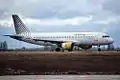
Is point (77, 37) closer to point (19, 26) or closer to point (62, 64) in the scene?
point (19, 26)

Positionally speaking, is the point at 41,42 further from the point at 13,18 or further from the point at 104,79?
the point at 104,79

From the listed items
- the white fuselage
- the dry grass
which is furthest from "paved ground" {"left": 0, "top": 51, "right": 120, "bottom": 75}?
the white fuselage

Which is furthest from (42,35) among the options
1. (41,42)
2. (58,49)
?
(58,49)

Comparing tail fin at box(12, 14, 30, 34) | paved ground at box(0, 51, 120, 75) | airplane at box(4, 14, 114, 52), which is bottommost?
paved ground at box(0, 51, 120, 75)

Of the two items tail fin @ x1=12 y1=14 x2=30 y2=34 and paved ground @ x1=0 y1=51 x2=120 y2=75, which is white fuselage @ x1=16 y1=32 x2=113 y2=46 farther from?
paved ground @ x1=0 y1=51 x2=120 y2=75

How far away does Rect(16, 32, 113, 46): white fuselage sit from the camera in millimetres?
79625

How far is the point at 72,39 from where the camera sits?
83312 mm

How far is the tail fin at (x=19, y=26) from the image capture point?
9779 centimetres

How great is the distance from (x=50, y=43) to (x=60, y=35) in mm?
4215

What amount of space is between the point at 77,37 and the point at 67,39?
9.02ft

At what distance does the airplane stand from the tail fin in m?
0.94

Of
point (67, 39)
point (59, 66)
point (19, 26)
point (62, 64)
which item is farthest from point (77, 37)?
point (59, 66)

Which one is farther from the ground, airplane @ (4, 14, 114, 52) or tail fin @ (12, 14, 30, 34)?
tail fin @ (12, 14, 30, 34)

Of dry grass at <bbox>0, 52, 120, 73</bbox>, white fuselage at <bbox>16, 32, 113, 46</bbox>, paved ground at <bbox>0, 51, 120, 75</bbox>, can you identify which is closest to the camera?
paved ground at <bbox>0, 51, 120, 75</bbox>
